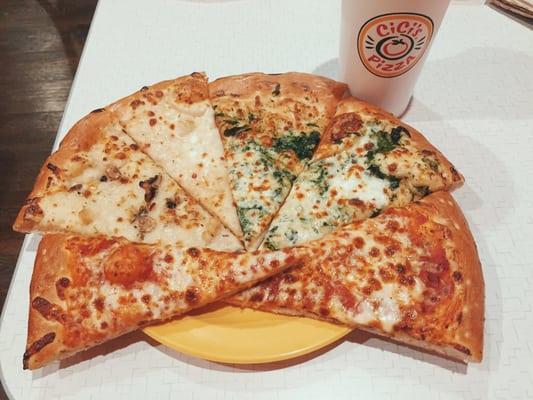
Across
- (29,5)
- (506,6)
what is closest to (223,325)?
(506,6)

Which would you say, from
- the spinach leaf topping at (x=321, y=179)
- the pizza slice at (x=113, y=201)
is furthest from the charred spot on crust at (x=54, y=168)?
the spinach leaf topping at (x=321, y=179)

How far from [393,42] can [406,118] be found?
442mm

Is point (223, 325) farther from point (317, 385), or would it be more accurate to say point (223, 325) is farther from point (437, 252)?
point (437, 252)

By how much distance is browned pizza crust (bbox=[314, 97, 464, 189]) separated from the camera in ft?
4.58

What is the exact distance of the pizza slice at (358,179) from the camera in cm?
132

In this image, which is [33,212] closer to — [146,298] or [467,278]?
[146,298]

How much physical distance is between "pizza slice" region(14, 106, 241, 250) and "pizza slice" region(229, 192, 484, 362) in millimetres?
248

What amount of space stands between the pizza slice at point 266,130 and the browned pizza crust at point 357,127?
0.03 meters

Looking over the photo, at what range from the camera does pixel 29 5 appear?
2.85 m

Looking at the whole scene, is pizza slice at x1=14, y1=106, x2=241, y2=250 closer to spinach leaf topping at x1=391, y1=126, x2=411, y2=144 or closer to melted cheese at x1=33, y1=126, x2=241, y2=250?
melted cheese at x1=33, y1=126, x2=241, y2=250

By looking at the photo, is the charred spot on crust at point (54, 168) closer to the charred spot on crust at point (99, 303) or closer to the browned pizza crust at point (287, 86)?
the charred spot on crust at point (99, 303)

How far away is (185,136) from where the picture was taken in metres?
1.52

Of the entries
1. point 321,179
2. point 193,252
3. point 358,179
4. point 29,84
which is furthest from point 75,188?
point 29,84

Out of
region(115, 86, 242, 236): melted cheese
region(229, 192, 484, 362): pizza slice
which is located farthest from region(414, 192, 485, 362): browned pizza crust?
region(115, 86, 242, 236): melted cheese
